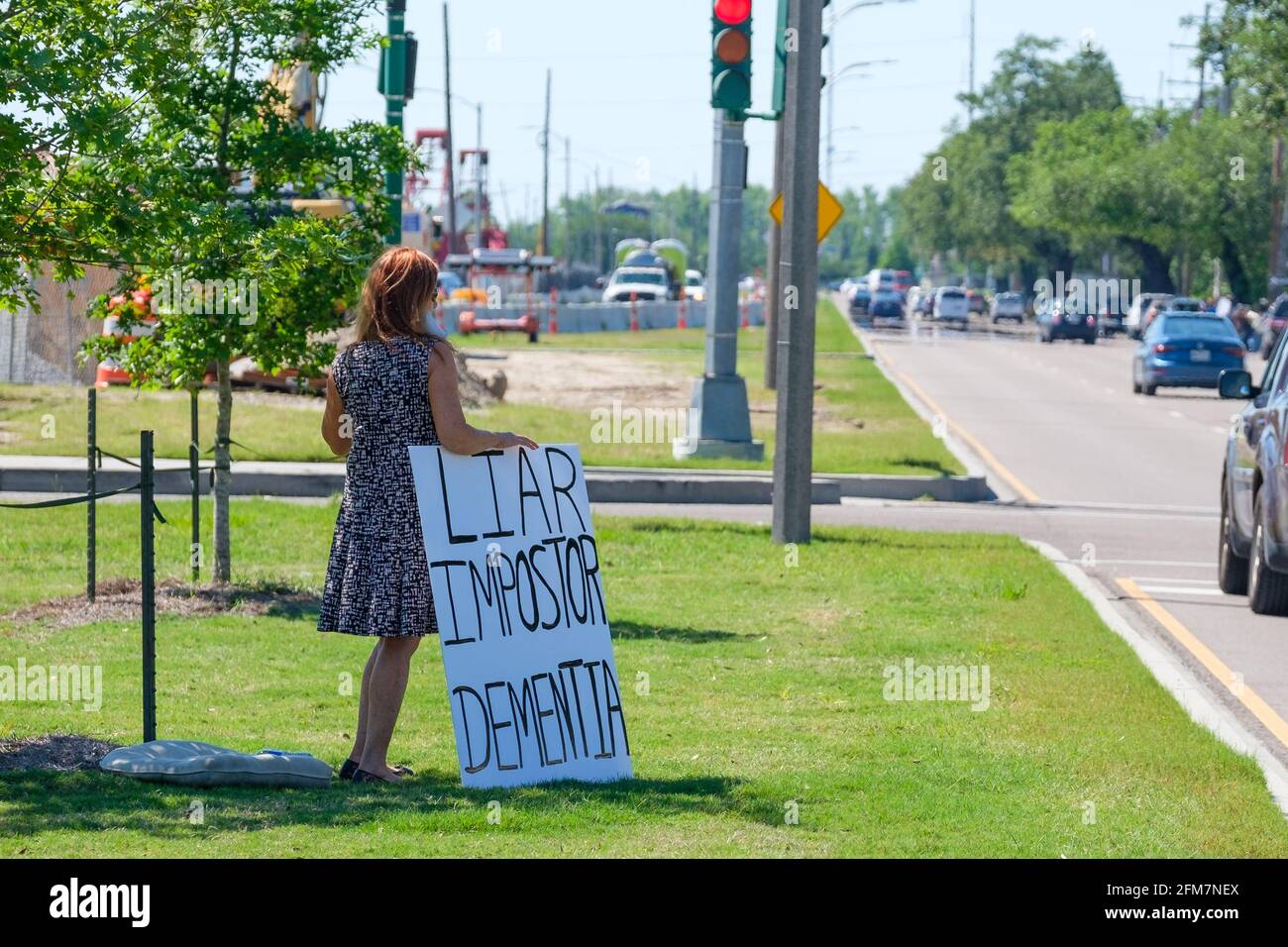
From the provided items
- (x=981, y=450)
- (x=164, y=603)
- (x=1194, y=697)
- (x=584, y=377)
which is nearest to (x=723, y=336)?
(x=981, y=450)

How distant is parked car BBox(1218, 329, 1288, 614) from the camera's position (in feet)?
38.0

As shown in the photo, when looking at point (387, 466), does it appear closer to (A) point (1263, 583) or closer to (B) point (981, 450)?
(A) point (1263, 583)

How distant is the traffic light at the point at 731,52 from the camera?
14.4 m

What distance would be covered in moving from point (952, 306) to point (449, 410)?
81.2m

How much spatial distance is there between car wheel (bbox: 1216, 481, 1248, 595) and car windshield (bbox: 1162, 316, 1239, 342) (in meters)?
25.7

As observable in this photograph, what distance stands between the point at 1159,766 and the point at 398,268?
338 cm

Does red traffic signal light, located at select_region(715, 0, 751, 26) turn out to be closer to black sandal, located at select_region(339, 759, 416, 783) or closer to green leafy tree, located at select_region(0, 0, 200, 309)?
green leafy tree, located at select_region(0, 0, 200, 309)

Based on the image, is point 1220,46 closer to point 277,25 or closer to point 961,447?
point 961,447

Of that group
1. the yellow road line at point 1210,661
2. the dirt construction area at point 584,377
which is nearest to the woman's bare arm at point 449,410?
the yellow road line at point 1210,661

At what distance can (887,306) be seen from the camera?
3255 inches

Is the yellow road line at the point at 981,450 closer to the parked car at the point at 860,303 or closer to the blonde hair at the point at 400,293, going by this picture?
the blonde hair at the point at 400,293

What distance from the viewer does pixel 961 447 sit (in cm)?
2495
